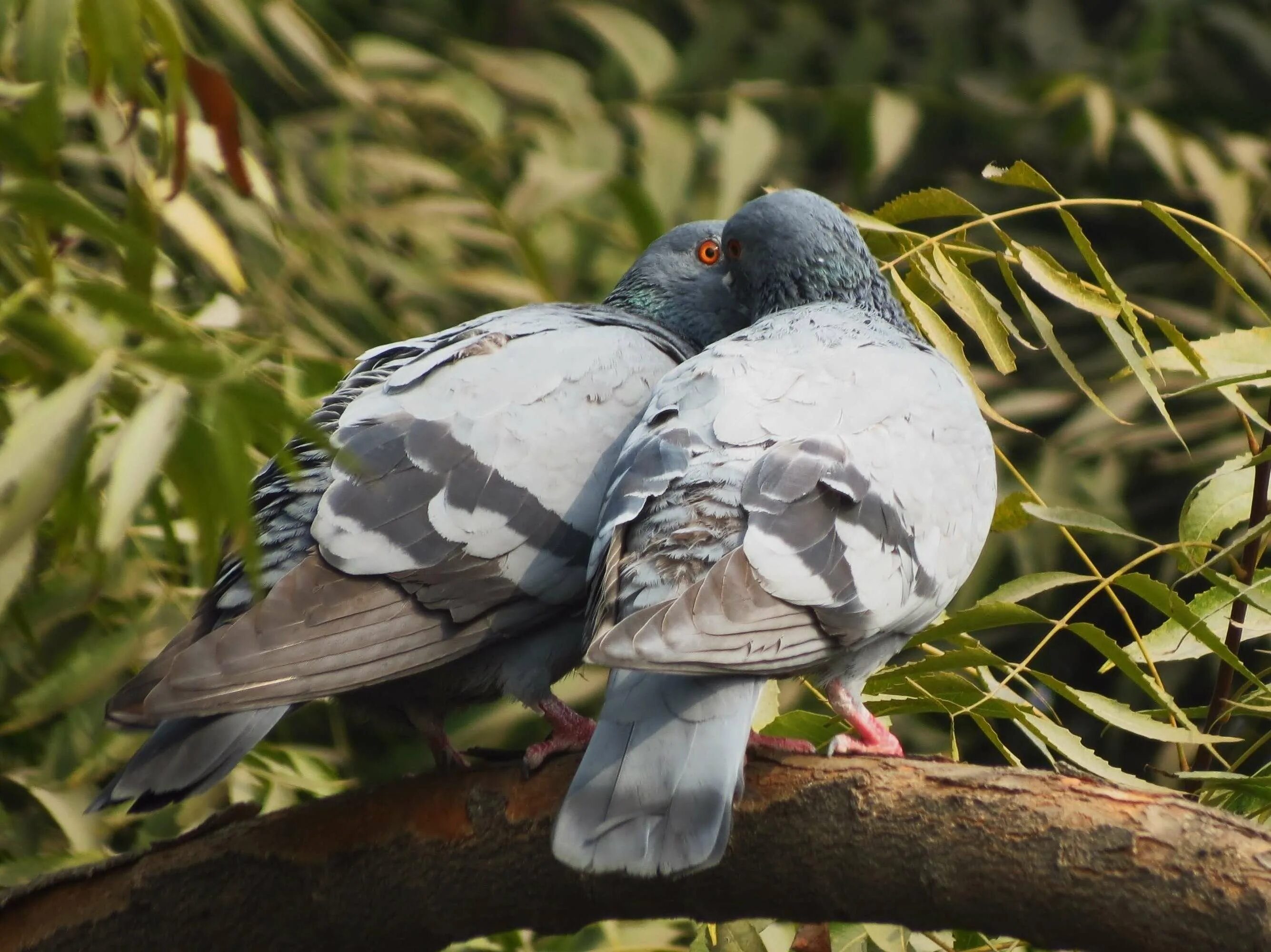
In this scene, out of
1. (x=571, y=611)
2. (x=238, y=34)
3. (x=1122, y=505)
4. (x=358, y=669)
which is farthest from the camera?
(x=1122, y=505)

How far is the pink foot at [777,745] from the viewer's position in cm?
217

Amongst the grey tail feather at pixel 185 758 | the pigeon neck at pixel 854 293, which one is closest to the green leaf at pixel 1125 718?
the pigeon neck at pixel 854 293

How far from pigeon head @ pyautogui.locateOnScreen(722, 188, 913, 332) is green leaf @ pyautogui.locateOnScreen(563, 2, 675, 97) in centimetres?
162

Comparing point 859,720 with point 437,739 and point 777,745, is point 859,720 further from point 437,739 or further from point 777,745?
point 437,739

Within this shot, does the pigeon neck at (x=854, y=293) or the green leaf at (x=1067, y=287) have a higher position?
the green leaf at (x=1067, y=287)

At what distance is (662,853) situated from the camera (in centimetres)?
188

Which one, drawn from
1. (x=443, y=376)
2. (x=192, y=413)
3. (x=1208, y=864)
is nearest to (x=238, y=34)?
(x=443, y=376)

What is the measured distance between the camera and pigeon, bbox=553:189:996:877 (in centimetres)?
194

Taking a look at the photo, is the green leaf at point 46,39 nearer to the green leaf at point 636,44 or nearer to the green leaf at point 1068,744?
the green leaf at point 1068,744

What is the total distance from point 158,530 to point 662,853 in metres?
1.75

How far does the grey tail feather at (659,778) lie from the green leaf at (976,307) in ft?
2.56

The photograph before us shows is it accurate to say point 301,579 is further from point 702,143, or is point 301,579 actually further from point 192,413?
point 702,143

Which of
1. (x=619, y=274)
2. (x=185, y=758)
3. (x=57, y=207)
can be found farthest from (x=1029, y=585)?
(x=619, y=274)

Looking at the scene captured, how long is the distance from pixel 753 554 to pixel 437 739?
2.46 ft
